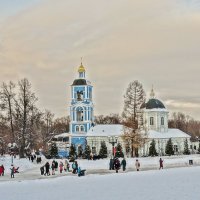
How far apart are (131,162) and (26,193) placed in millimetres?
26042

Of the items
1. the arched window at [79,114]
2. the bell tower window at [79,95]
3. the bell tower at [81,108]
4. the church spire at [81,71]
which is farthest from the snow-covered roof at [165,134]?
the church spire at [81,71]

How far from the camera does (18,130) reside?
52812 mm

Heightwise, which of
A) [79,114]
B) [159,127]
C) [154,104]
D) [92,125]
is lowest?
[159,127]

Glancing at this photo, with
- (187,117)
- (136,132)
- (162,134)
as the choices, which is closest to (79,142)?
(162,134)

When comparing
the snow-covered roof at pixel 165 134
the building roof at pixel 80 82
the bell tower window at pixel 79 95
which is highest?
the building roof at pixel 80 82

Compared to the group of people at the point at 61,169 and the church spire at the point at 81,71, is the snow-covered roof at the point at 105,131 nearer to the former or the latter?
the church spire at the point at 81,71

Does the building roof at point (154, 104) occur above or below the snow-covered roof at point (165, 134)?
above

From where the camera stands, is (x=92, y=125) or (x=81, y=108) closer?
(x=81, y=108)

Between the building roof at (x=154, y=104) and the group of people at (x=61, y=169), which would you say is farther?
the building roof at (x=154, y=104)

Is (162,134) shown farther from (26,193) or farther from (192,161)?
(26,193)

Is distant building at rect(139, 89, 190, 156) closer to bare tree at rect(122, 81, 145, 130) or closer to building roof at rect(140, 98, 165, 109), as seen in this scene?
building roof at rect(140, 98, 165, 109)

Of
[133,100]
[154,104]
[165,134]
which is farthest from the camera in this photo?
[165,134]

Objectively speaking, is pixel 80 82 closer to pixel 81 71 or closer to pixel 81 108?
pixel 81 71

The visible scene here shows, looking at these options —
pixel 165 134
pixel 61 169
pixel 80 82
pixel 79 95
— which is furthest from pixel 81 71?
pixel 61 169
